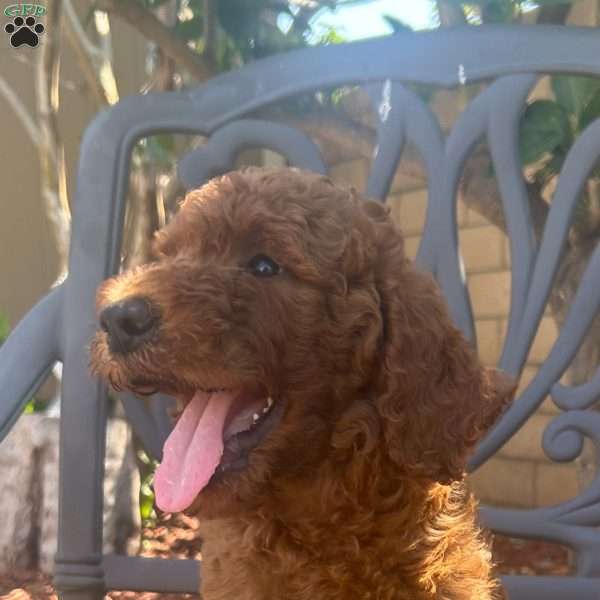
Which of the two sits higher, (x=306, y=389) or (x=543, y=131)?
(x=543, y=131)

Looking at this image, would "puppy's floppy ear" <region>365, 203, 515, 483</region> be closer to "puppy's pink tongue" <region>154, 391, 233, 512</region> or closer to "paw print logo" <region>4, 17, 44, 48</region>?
"puppy's pink tongue" <region>154, 391, 233, 512</region>

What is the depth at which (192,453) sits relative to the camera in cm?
138

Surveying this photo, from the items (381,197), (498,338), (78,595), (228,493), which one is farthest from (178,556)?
(228,493)

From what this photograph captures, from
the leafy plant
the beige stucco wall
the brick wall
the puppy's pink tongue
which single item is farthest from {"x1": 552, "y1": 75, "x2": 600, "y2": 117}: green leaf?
the beige stucco wall

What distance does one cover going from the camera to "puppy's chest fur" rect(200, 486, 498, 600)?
146cm

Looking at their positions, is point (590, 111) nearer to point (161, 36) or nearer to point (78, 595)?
point (161, 36)

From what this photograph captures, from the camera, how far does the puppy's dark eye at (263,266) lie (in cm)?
145

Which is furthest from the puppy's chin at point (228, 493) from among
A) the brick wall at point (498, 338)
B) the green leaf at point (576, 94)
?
the brick wall at point (498, 338)

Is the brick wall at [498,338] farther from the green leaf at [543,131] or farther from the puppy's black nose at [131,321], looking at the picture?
the puppy's black nose at [131,321]

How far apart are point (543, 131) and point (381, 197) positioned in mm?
689

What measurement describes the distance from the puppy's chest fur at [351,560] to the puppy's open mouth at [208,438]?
0.18m

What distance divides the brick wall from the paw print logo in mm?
1436

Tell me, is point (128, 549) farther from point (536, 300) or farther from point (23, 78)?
point (23, 78)

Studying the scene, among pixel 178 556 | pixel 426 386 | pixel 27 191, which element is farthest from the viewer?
pixel 27 191
